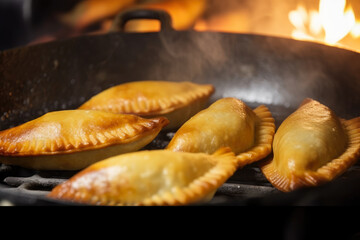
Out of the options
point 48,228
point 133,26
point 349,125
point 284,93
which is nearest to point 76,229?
point 48,228

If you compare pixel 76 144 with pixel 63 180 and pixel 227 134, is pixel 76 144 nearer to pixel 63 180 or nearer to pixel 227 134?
pixel 63 180

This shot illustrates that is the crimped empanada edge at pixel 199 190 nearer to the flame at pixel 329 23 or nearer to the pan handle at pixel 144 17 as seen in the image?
the pan handle at pixel 144 17

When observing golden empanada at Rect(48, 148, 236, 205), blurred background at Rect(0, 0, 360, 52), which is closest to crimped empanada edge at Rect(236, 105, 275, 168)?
golden empanada at Rect(48, 148, 236, 205)

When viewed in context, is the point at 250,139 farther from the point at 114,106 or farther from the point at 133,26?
the point at 133,26

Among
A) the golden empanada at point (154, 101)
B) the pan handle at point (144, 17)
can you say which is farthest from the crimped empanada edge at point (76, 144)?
the pan handle at point (144, 17)

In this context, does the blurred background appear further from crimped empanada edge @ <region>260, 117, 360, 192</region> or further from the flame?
crimped empanada edge @ <region>260, 117, 360, 192</region>

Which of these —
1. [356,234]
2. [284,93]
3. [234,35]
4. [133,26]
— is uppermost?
[133,26]

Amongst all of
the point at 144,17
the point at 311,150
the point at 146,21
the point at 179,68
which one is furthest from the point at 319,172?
the point at 146,21

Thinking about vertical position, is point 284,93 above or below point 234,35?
below
